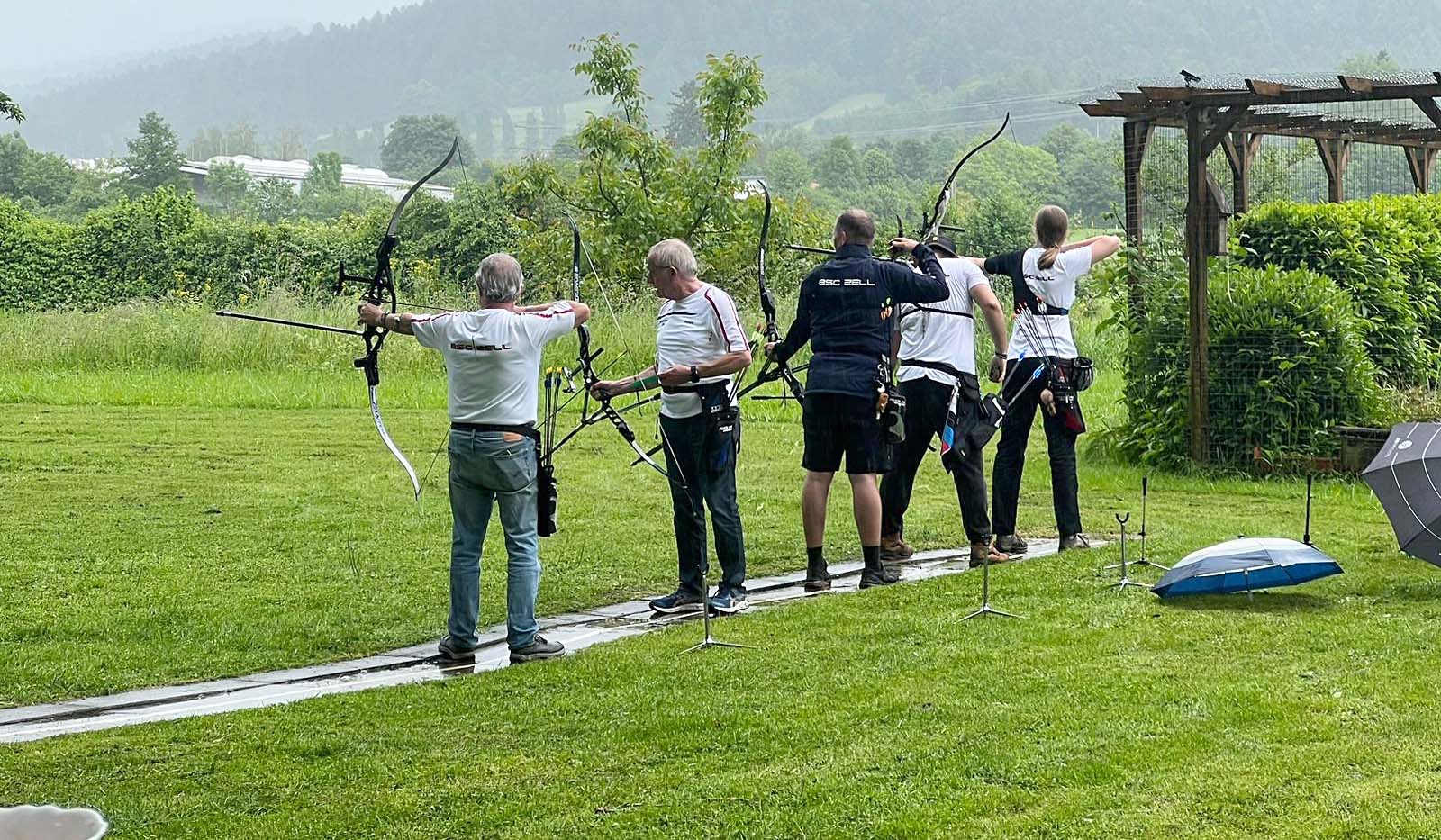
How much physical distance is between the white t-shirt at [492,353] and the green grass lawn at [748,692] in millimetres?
1118

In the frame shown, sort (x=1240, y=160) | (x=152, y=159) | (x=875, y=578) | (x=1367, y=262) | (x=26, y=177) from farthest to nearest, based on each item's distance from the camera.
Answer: (x=152, y=159), (x=26, y=177), (x=1240, y=160), (x=1367, y=262), (x=875, y=578)

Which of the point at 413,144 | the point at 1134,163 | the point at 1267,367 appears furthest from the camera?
the point at 413,144

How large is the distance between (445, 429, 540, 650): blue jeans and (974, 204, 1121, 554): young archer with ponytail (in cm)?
307

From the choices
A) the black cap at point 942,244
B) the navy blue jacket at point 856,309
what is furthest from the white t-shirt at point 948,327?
the navy blue jacket at point 856,309

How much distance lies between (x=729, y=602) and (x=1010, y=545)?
6.72 feet

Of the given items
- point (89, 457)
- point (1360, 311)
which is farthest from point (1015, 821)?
point (89, 457)

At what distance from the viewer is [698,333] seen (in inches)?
314

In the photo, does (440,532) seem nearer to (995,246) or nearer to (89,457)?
(89,457)

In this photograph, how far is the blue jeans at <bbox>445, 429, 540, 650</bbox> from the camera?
7.08 meters

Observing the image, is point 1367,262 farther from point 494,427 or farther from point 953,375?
point 494,427

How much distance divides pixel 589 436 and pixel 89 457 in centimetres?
461

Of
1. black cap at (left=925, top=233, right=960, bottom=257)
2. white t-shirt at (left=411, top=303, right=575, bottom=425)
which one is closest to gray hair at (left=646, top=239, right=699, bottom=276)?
white t-shirt at (left=411, top=303, right=575, bottom=425)

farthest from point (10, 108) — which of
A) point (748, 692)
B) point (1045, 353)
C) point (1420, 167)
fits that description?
point (1420, 167)

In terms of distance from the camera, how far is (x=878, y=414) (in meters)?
8.19
